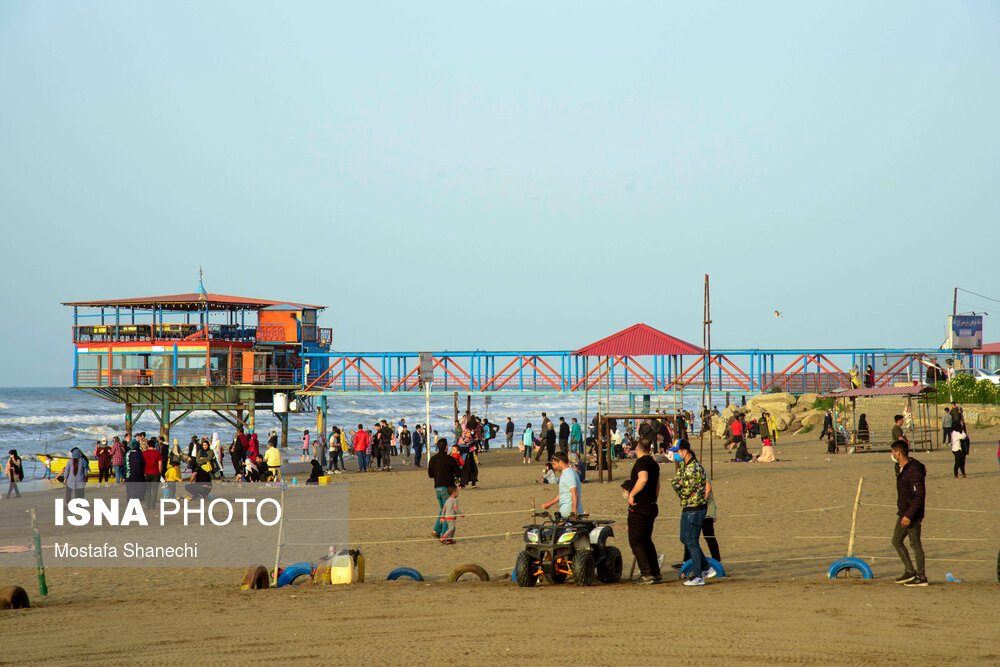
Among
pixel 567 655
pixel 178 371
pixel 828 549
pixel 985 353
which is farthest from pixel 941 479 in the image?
pixel 178 371

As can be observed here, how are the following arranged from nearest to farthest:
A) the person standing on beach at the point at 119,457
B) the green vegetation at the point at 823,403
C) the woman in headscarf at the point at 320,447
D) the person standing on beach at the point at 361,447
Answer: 1. the person standing on beach at the point at 119,457
2. the woman in headscarf at the point at 320,447
3. the person standing on beach at the point at 361,447
4. the green vegetation at the point at 823,403

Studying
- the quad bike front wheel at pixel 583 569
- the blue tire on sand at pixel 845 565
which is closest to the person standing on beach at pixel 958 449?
the blue tire on sand at pixel 845 565

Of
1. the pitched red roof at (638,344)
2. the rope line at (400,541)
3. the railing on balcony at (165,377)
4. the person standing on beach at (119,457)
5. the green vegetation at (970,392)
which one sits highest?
the pitched red roof at (638,344)

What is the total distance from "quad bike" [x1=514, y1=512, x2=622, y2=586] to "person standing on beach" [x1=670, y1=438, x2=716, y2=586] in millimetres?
798

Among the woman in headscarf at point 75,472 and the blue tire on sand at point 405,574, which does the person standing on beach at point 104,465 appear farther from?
the blue tire on sand at point 405,574

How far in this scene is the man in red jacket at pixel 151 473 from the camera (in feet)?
61.3

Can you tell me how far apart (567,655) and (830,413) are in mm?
29260

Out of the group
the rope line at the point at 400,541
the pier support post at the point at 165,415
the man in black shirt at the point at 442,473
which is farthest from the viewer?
the pier support post at the point at 165,415

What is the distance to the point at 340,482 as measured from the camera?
2530cm

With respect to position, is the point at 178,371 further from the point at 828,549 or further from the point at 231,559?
the point at 828,549

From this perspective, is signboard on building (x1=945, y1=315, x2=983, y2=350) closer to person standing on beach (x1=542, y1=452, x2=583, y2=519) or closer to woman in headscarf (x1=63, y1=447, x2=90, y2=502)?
person standing on beach (x1=542, y1=452, x2=583, y2=519)

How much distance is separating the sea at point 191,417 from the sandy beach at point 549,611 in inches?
956

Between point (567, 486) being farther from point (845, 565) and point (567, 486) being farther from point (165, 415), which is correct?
point (165, 415)

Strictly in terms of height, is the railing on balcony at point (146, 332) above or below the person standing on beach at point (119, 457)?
above
